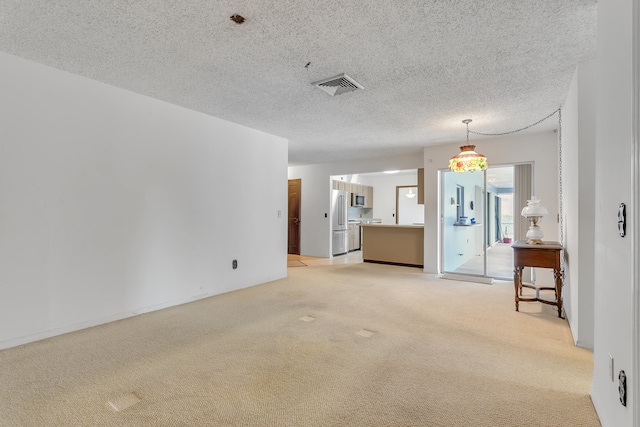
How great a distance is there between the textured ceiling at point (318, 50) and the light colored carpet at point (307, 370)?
→ 7.78ft

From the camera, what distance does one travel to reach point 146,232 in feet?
11.2

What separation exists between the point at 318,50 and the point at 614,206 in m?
2.12

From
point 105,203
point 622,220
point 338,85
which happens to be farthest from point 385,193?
point 622,220

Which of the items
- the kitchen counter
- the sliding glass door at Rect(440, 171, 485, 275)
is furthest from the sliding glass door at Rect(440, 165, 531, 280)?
the kitchen counter

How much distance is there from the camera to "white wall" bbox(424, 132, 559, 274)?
15.8 ft

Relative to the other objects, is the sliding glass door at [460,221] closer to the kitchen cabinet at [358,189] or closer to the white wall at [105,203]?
the kitchen cabinet at [358,189]

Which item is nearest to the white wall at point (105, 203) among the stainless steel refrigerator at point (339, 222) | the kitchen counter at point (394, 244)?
the kitchen counter at point (394, 244)

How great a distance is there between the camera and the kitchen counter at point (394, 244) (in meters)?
6.43

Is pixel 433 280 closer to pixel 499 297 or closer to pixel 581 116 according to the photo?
pixel 499 297

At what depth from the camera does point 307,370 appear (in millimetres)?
2148

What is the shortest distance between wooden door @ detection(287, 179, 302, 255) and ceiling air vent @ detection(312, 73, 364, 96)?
206 inches

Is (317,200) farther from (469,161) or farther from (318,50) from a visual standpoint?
(318,50)

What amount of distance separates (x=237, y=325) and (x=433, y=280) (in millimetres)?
3468

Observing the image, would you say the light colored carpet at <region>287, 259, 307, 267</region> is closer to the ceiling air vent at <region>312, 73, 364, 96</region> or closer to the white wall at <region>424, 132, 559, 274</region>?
the white wall at <region>424, 132, 559, 274</region>
